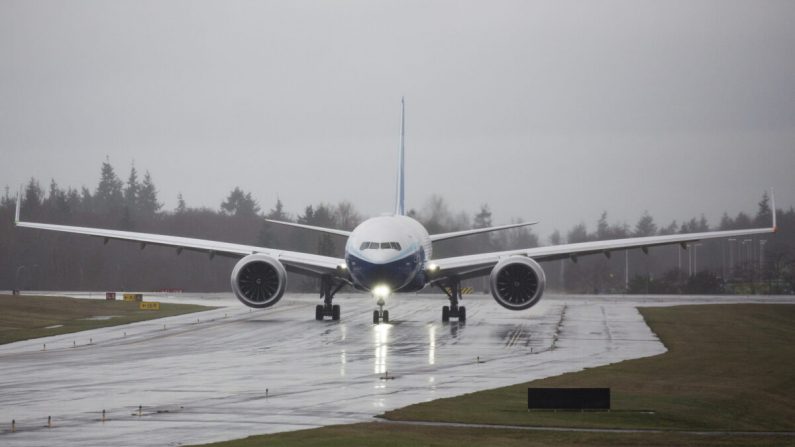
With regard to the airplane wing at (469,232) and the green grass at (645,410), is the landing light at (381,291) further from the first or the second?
the green grass at (645,410)

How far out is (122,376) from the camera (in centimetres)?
3269

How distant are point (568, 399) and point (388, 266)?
82.1 ft

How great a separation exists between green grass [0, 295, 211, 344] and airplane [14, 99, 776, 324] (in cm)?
479

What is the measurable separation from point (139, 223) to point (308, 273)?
4175 inches

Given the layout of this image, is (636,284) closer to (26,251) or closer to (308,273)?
(308,273)

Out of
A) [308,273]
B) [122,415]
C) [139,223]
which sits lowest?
[122,415]

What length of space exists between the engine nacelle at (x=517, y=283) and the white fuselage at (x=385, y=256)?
3787 millimetres

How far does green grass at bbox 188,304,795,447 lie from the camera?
2141 cm

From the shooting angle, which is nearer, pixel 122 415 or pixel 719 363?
pixel 122 415

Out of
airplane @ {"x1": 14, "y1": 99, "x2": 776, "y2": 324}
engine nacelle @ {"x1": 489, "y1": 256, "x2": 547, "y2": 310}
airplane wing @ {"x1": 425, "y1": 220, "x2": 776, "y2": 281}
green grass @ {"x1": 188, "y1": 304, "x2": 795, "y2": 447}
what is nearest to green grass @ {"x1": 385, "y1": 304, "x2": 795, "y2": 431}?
green grass @ {"x1": 188, "y1": 304, "x2": 795, "y2": 447}

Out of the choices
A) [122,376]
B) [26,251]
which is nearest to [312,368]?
[122,376]

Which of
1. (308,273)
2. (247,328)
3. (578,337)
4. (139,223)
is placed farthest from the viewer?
(139,223)

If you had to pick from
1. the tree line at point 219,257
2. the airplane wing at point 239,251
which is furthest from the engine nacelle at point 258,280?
the tree line at point 219,257

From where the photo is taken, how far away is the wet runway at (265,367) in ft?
76.9
